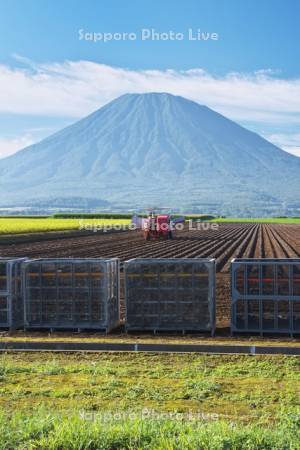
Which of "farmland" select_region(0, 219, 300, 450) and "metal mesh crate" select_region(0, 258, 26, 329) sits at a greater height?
"metal mesh crate" select_region(0, 258, 26, 329)

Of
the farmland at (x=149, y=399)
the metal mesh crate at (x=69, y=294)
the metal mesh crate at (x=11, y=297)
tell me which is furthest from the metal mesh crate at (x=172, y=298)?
the metal mesh crate at (x=11, y=297)

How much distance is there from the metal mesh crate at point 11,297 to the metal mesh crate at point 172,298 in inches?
92.8

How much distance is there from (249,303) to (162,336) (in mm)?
1772

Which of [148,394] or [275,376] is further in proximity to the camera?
[275,376]

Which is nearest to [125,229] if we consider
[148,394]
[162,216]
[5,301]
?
[162,216]

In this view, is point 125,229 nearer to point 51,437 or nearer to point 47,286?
point 47,286

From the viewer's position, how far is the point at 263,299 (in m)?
12.7

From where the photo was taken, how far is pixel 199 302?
12.8 meters

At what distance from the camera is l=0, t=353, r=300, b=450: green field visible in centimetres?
611

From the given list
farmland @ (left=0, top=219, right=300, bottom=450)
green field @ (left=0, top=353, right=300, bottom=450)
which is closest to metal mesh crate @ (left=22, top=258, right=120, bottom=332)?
farmland @ (left=0, top=219, right=300, bottom=450)

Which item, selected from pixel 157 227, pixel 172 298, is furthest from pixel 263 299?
pixel 157 227

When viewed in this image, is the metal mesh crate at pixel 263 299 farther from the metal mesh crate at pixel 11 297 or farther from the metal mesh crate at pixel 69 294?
the metal mesh crate at pixel 11 297

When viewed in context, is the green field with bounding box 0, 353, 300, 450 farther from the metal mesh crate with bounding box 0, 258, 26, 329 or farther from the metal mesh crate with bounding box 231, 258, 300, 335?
the metal mesh crate with bounding box 0, 258, 26, 329

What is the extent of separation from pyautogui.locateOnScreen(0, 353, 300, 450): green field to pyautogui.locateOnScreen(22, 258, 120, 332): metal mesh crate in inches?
86.8
